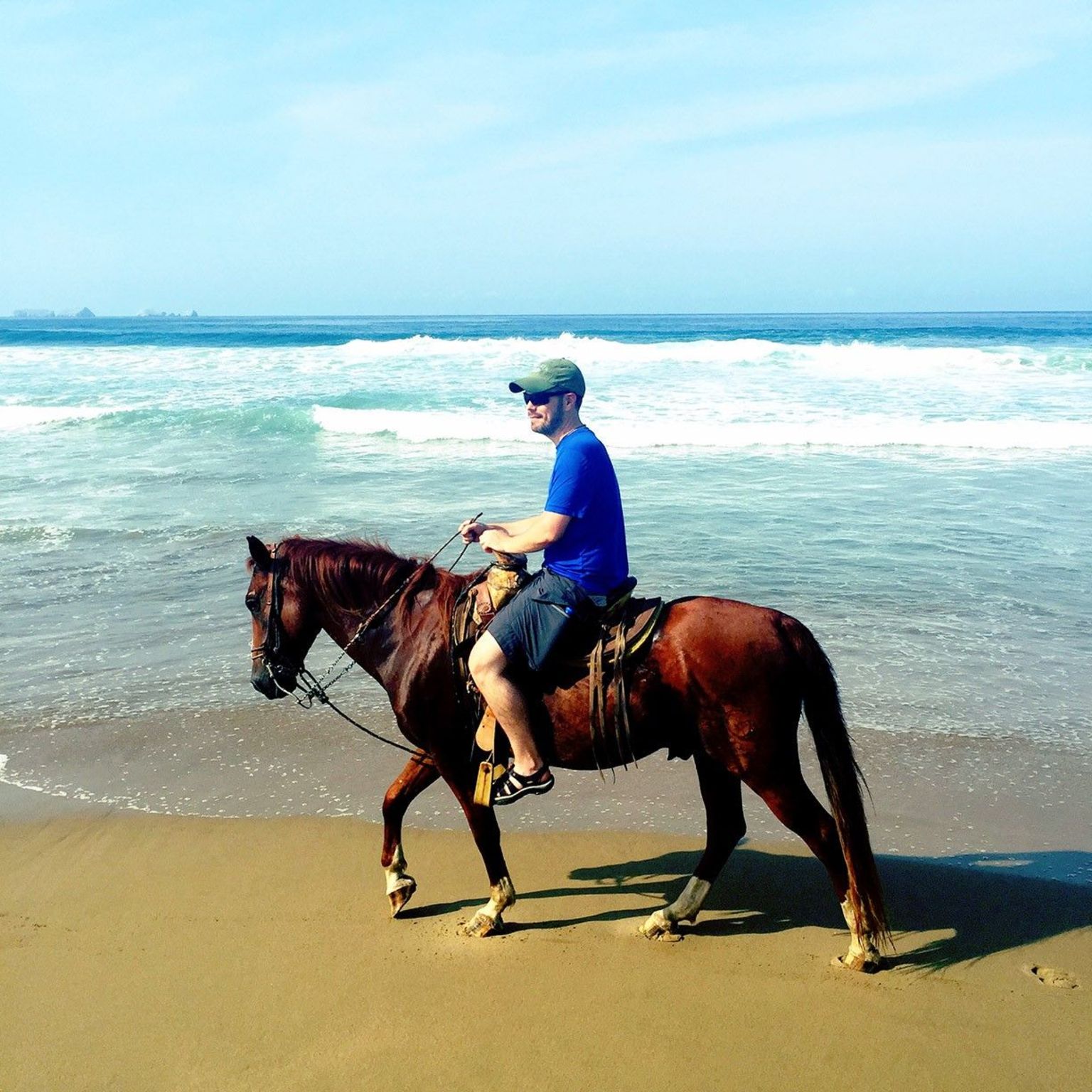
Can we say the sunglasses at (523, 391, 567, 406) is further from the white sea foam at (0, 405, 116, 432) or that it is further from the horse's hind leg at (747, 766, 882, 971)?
the white sea foam at (0, 405, 116, 432)

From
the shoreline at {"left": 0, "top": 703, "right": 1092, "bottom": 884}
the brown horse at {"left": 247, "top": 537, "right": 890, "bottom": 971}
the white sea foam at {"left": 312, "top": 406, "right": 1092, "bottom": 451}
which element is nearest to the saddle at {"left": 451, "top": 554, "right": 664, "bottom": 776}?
the brown horse at {"left": 247, "top": 537, "right": 890, "bottom": 971}

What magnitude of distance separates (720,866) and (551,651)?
4.17ft

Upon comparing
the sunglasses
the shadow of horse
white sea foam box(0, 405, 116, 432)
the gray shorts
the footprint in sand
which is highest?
the sunglasses

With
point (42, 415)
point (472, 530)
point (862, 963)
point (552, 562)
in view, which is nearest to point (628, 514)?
point (472, 530)

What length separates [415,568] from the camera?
15.1ft

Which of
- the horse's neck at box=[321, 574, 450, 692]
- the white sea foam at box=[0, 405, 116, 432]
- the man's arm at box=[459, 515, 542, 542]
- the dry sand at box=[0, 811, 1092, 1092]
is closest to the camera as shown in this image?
the dry sand at box=[0, 811, 1092, 1092]

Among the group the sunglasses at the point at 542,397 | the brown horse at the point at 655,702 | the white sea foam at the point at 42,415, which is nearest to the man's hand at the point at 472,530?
the brown horse at the point at 655,702

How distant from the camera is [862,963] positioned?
399 centimetres

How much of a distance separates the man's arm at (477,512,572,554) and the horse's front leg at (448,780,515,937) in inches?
45.4

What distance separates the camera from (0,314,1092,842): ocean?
7.18 m

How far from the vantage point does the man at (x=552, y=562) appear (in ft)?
12.9

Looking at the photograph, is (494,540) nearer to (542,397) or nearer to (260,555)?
(542,397)

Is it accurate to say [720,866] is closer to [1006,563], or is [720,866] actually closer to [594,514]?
[594,514]

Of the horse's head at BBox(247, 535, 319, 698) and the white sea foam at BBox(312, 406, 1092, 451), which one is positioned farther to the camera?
the white sea foam at BBox(312, 406, 1092, 451)
